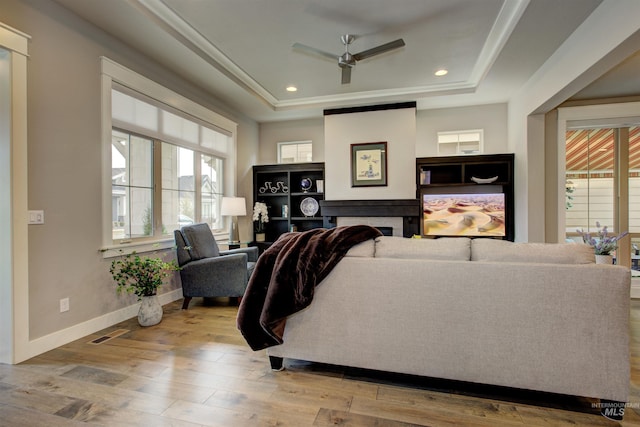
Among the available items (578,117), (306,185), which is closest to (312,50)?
(306,185)

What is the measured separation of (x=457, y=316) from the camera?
1.74 m

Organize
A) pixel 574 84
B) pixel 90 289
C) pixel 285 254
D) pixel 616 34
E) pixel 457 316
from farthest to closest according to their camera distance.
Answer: pixel 574 84
pixel 90 289
pixel 616 34
pixel 285 254
pixel 457 316

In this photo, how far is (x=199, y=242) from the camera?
12.0 feet

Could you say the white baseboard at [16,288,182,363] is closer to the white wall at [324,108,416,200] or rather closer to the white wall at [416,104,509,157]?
the white wall at [324,108,416,200]

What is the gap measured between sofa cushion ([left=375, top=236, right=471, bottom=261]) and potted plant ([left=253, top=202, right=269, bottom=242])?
3694 mm

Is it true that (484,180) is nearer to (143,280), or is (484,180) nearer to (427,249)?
(427,249)

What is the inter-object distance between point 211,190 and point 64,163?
7.32 ft

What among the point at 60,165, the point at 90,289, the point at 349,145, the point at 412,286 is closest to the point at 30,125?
the point at 60,165

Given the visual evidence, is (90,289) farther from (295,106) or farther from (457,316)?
(295,106)

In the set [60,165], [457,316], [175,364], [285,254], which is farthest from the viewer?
[60,165]

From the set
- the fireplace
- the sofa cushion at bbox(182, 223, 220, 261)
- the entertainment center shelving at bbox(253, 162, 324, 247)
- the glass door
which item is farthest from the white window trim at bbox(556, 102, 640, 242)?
the sofa cushion at bbox(182, 223, 220, 261)

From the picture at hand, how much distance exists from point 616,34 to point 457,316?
2.45 meters

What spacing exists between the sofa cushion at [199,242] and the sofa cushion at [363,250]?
2222 millimetres

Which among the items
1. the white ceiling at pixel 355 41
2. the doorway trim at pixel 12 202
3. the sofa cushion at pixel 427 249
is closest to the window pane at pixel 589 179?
the white ceiling at pixel 355 41
